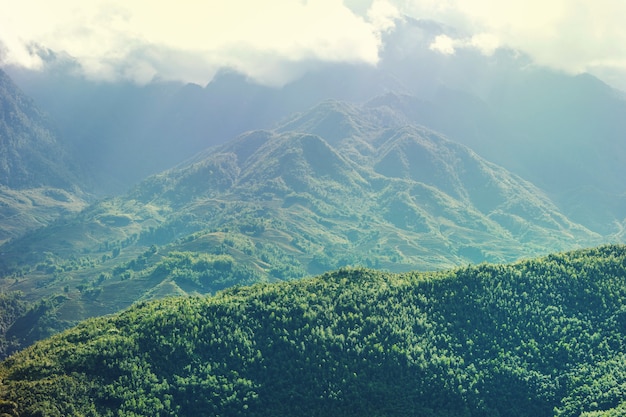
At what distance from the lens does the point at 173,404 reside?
371 feet

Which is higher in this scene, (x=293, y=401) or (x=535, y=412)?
(x=535, y=412)

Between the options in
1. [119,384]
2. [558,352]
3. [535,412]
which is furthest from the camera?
[558,352]

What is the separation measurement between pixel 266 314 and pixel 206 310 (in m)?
12.0

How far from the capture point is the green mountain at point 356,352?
370 feet

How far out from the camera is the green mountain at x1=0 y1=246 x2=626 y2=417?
11288cm

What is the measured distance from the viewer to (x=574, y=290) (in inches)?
5635

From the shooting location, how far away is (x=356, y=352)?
125250 mm

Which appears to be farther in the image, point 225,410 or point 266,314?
point 266,314

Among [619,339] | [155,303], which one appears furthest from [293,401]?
[619,339]

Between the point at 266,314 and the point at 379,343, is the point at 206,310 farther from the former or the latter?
the point at 379,343

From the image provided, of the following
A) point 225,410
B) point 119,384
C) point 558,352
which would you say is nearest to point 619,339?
point 558,352

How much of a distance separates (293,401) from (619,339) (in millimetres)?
65802

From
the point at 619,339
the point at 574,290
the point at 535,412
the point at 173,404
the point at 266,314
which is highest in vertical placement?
the point at 574,290

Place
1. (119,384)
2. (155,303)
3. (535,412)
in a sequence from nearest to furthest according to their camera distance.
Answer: (119,384), (535,412), (155,303)
